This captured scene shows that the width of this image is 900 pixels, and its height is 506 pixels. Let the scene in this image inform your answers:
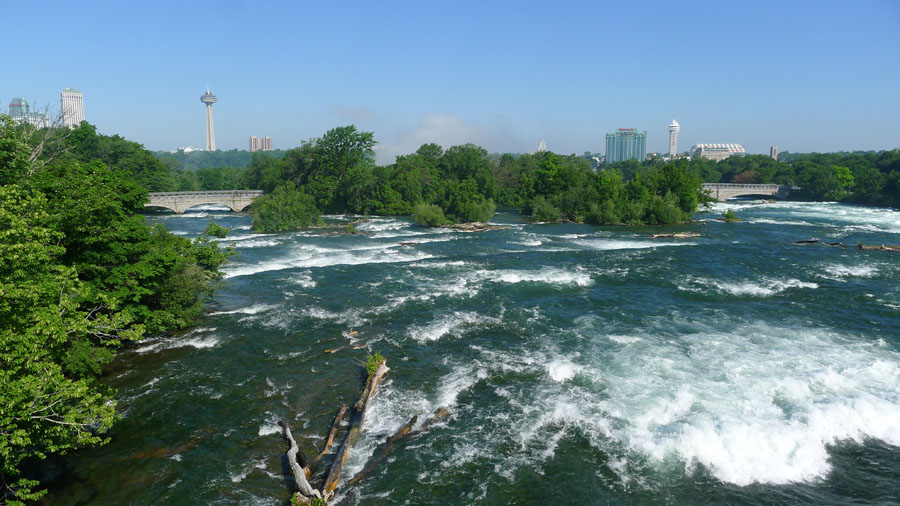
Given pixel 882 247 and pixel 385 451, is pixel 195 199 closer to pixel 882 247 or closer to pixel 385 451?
pixel 385 451

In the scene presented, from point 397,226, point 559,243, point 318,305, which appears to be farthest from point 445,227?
point 318,305

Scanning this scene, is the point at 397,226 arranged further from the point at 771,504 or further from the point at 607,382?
the point at 771,504

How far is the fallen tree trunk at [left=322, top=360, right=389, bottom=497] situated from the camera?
15984mm

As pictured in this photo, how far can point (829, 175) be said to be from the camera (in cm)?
12512

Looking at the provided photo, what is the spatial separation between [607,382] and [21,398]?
19.4m

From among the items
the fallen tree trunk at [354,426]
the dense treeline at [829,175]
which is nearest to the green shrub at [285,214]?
the fallen tree trunk at [354,426]

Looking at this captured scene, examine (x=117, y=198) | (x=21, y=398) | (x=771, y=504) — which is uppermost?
(x=117, y=198)

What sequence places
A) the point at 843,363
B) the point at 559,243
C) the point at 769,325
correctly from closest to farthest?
1. the point at 843,363
2. the point at 769,325
3. the point at 559,243

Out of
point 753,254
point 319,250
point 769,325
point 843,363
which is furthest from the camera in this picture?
point 319,250

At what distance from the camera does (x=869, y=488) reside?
16.0 m

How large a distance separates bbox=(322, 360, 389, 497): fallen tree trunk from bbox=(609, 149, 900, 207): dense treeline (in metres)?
115

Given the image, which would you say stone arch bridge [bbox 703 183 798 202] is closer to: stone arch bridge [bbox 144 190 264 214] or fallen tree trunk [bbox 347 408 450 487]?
stone arch bridge [bbox 144 190 264 214]

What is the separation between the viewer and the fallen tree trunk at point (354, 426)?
629 inches

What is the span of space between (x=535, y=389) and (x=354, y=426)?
757cm
